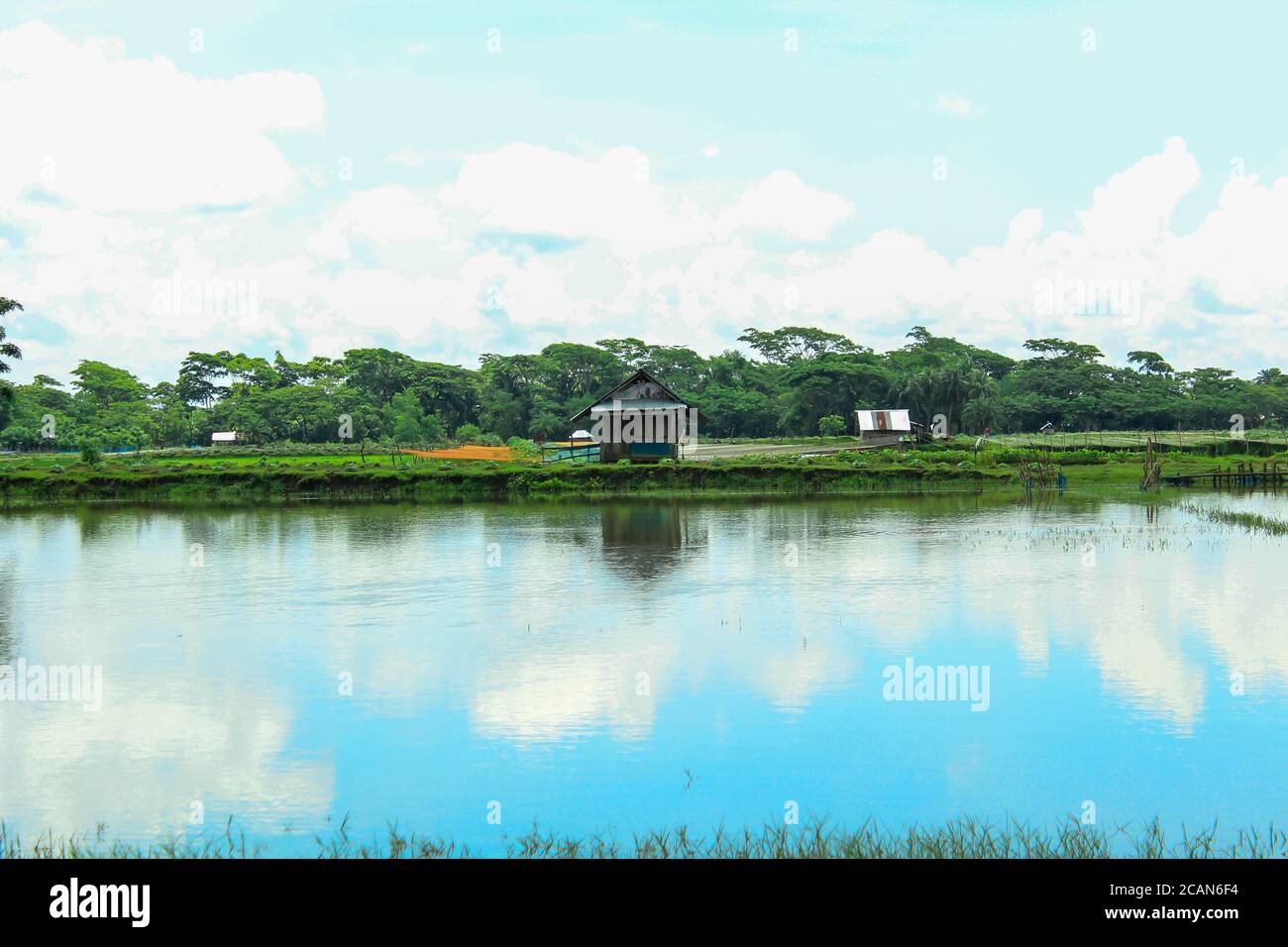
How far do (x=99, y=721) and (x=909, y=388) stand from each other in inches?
2821

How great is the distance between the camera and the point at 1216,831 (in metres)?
9.07

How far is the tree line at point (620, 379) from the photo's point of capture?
82.9m

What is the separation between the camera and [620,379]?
93188 mm

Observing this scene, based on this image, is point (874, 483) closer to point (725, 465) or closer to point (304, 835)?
point (725, 465)

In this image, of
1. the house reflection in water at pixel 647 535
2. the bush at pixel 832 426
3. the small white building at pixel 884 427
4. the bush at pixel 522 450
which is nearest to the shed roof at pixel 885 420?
the small white building at pixel 884 427

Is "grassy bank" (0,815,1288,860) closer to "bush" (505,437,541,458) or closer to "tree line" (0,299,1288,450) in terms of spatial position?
"bush" (505,437,541,458)

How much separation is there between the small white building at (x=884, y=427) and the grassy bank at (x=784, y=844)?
59409 millimetres

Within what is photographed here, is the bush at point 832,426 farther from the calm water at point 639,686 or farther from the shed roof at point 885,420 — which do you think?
the calm water at point 639,686

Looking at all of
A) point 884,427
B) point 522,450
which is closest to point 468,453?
point 522,450

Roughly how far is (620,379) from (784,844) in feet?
280

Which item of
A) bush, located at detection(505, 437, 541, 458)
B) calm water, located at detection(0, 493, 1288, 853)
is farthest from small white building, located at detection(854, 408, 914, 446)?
calm water, located at detection(0, 493, 1288, 853)

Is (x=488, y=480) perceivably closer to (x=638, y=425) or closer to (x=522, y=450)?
(x=638, y=425)

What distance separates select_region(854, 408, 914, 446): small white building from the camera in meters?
67.9
